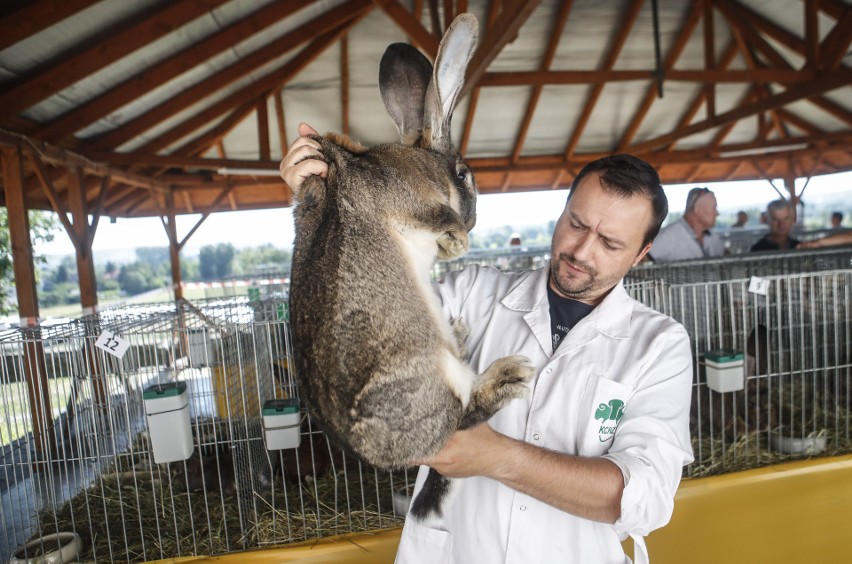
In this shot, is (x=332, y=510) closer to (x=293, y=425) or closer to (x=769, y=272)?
(x=293, y=425)

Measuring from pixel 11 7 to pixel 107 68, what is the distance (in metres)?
1.49

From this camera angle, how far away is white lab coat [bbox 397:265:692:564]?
1.88 m

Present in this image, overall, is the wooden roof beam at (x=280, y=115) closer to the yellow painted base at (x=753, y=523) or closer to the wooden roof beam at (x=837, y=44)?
the wooden roof beam at (x=837, y=44)

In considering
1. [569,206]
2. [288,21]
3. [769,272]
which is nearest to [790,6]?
[769,272]

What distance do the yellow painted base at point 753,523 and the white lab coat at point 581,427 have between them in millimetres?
1749

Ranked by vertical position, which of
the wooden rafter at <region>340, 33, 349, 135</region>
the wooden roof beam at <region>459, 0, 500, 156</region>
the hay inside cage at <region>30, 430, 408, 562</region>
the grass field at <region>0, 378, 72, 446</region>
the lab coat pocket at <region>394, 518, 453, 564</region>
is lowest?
the hay inside cage at <region>30, 430, 408, 562</region>

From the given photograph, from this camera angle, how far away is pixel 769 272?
6500mm

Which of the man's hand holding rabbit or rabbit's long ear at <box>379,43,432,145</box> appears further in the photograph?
rabbit's long ear at <box>379,43,432,145</box>

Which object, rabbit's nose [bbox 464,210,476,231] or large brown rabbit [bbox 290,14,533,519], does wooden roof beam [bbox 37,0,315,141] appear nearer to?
large brown rabbit [bbox 290,14,533,519]

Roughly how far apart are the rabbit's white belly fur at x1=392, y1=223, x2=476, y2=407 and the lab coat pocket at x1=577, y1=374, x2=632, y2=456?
1.65 ft

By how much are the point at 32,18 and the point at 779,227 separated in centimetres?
915

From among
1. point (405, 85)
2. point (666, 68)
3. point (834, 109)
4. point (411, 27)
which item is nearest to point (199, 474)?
point (405, 85)

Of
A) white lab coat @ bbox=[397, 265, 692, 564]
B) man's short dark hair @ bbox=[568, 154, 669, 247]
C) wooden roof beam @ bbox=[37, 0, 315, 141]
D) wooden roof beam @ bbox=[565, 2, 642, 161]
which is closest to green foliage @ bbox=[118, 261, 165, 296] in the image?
wooden roof beam @ bbox=[37, 0, 315, 141]

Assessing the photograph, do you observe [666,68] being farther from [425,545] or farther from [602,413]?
[425,545]
